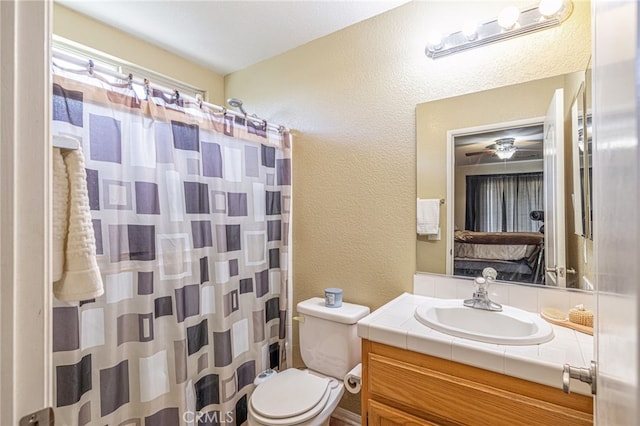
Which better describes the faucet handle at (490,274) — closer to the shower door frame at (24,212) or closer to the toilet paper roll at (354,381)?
the toilet paper roll at (354,381)

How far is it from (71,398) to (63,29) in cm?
186

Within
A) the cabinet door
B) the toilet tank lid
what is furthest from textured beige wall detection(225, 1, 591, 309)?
the cabinet door

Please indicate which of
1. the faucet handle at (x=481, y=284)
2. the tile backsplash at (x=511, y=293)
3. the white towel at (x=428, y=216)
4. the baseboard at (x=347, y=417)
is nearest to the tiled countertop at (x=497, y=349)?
the tile backsplash at (x=511, y=293)

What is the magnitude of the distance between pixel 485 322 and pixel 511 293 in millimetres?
204

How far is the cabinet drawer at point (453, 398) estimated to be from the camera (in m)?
0.92

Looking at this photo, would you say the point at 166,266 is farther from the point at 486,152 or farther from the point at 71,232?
the point at 486,152

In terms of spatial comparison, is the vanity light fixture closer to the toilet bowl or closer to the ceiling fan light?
the ceiling fan light

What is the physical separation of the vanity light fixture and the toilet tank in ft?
4.74

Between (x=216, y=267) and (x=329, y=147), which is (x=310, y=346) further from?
(x=329, y=147)

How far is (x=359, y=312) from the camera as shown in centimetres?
167

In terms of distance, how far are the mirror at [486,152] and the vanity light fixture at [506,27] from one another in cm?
23

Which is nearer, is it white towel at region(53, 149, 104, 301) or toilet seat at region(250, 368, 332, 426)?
white towel at region(53, 149, 104, 301)

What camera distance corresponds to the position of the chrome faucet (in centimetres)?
134

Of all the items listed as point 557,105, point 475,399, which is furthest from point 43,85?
point 557,105
